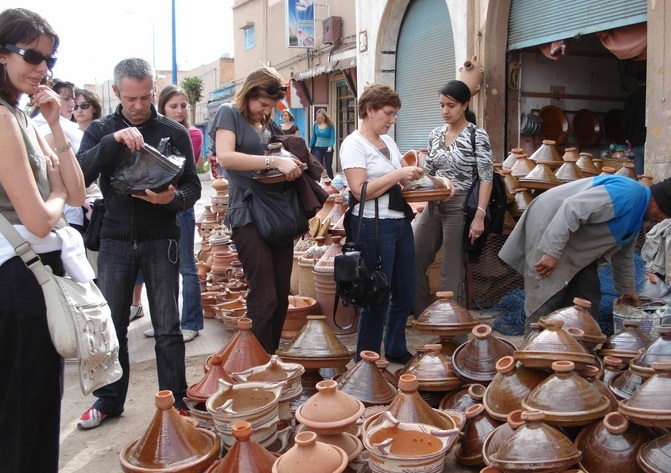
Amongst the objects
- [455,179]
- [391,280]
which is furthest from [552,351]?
[455,179]

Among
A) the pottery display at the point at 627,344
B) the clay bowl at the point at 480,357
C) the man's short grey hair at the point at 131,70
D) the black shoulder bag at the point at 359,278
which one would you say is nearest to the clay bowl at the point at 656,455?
the clay bowl at the point at 480,357

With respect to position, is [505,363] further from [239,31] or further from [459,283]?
[239,31]

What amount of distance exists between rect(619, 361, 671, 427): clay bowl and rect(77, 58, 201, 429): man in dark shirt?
2120 millimetres

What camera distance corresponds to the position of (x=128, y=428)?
11.0 feet

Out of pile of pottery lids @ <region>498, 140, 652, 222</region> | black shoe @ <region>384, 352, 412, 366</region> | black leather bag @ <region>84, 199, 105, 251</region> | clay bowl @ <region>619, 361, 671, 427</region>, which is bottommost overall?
black shoe @ <region>384, 352, 412, 366</region>

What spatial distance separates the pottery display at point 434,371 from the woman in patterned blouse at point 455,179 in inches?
56.6

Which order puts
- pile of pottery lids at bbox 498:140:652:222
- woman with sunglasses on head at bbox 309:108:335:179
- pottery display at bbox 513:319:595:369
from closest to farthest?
pottery display at bbox 513:319:595:369 → pile of pottery lids at bbox 498:140:652:222 → woman with sunglasses on head at bbox 309:108:335:179

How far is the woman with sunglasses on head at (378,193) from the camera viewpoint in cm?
371

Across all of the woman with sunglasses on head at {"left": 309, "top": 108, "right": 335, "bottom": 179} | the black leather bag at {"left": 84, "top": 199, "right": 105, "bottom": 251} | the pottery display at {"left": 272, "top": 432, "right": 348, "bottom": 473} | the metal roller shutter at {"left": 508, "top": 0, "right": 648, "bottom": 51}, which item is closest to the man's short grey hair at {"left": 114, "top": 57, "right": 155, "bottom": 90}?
the black leather bag at {"left": 84, "top": 199, "right": 105, "bottom": 251}

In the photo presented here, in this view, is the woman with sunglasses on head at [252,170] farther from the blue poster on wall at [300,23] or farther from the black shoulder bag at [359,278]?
the blue poster on wall at [300,23]

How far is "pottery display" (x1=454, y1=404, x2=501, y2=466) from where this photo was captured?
2.64 meters

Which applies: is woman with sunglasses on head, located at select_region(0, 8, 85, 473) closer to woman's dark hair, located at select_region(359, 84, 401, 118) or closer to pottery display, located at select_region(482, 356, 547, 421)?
pottery display, located at select_region(482, 356, 547, 421)

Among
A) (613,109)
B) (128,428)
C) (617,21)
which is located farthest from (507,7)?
(128,428)

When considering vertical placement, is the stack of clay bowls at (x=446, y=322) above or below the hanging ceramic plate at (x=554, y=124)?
below
